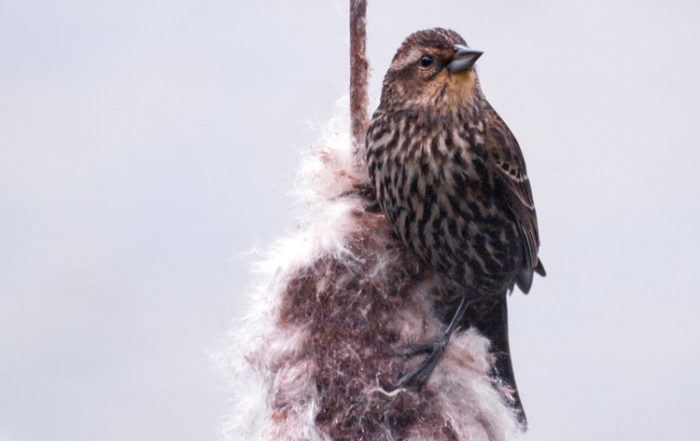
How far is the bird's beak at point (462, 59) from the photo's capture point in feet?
6.37

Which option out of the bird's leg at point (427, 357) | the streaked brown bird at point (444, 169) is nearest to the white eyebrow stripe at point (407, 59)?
the streaked brown bird at point (444, 169)

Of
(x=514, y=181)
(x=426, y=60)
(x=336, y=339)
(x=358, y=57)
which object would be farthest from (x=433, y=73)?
(x=336, y=339)

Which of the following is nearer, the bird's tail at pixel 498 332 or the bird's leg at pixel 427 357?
the bird's leg at pixel 427 357

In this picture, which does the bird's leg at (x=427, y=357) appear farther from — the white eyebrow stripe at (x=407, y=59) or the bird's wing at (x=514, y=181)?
the white eyebrow stripe at (x=407, y=59)

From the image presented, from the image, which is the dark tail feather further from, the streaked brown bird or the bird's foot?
the bird's foot

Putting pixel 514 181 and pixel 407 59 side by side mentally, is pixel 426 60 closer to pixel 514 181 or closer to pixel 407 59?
pixel 407 59

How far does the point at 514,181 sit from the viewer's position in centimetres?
213

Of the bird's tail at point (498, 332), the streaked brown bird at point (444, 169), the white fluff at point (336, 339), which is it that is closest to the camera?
the white fluff at point (336, 339)

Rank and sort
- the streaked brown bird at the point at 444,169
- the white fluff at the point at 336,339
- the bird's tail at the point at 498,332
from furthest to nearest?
the bird's tail at the point at 498,332
the streaked brown bird at the point at 444,169
the white fluff at the point at 336,339

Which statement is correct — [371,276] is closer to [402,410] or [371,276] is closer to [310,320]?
[310,320]

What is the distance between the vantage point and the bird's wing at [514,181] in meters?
2.10

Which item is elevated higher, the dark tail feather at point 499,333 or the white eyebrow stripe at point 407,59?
the white eyebrow stripe at point 407,59

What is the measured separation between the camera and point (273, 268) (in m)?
2.10

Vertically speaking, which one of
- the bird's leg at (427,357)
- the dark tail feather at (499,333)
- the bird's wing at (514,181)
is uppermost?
the bird's wing at (514,181)
